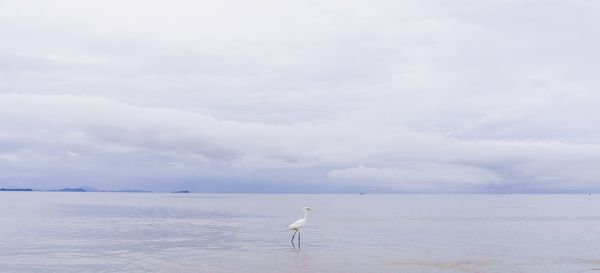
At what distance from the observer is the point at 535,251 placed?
141 ft

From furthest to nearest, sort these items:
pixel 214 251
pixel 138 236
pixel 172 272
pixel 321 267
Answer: pixel 138 236, pixel 214 251, pixel 321 267, pixel 172 272

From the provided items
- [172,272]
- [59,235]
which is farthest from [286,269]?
[59,235]

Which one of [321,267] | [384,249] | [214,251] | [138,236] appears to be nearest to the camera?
[321,267]

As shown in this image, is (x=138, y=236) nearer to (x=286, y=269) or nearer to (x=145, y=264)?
(x=145, y=264)

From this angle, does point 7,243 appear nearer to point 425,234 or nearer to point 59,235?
point 59,235

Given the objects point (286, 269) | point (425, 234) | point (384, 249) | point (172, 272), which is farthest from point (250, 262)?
point (425, 234)

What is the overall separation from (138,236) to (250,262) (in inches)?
825

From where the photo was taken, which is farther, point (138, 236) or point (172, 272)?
point (138, 236)

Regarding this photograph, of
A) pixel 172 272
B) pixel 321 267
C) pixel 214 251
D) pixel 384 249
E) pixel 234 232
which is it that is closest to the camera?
pixel 172 272

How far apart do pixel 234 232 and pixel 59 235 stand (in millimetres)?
17249

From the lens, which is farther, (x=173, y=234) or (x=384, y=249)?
(x=173, y=234)

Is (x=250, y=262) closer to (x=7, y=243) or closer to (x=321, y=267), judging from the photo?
(x=321, y=267)

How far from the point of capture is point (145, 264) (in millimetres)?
33688

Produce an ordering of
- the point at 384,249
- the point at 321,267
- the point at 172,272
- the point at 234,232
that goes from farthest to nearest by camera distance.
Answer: the point at 234,232, the point at 384,249, the point at 321,267, the point at 172,272
